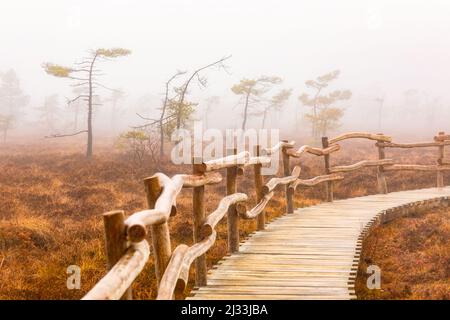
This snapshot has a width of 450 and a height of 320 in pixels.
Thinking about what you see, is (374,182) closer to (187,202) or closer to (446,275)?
(187,202)

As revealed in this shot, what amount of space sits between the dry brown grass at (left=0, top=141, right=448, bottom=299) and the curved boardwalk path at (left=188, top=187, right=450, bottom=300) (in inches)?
42.1

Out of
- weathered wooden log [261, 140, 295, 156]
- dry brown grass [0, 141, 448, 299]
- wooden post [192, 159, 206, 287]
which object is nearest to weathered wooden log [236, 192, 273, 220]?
dry brown grass [0, 141, 448, 299]

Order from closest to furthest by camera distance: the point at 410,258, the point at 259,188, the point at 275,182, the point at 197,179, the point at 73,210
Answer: the point at 197,179, the point at 410,258, the point at 259,188, the point at 275,182, the point at 73,210

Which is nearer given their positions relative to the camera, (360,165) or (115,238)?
(115,238)

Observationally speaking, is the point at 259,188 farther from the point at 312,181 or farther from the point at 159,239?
the point at 159,239

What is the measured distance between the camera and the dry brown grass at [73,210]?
317 inches

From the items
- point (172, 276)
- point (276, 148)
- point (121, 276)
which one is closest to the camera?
point (121, 276)

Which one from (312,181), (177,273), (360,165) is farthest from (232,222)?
(360,165)

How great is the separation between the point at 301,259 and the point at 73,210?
8.20 metres

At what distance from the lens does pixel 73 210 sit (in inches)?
541

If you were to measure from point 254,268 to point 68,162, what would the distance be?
19.1m

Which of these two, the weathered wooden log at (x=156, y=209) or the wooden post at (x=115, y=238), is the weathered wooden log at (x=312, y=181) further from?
the wooden post at (x=115, y=238)

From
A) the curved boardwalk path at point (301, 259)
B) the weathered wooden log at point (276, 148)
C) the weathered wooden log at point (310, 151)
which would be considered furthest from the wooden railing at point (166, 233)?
the weathered wooden log at point (310, 151)

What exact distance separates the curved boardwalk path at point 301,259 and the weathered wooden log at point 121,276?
86.2 inches
